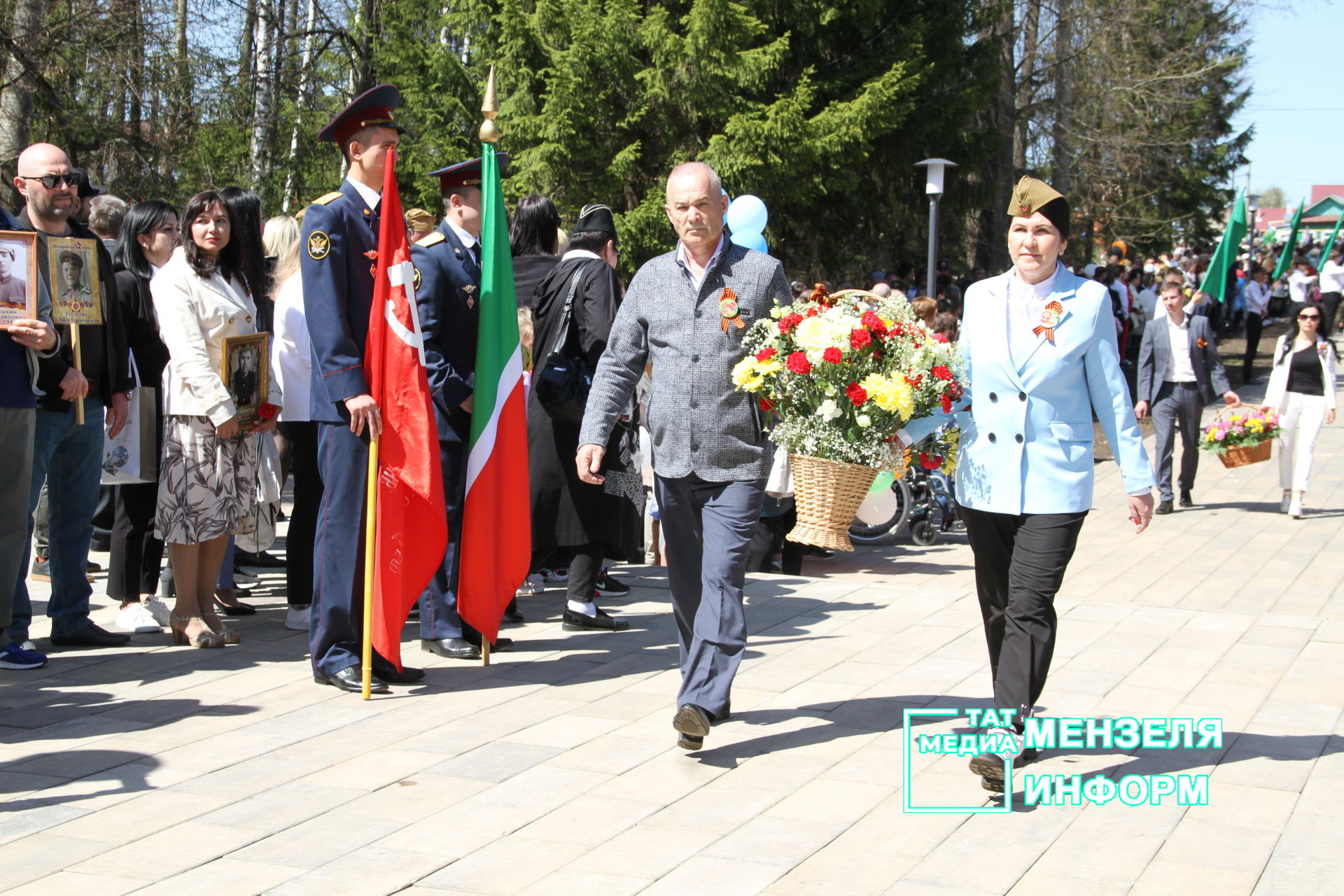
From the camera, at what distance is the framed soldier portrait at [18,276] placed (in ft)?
18.1

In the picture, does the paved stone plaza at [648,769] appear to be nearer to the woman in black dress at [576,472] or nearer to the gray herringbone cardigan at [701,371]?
the woman in black dress at [576,472]

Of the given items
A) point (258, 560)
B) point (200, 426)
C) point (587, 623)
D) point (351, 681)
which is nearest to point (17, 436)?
point (200, 426)

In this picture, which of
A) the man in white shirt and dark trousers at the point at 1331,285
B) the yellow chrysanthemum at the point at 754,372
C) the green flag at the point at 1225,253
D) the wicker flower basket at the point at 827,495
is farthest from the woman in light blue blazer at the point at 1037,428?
the man in white shirt and dark trousers at the point at 1331,285

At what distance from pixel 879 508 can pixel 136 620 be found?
12.0ft

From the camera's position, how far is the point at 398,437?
5.54 meters

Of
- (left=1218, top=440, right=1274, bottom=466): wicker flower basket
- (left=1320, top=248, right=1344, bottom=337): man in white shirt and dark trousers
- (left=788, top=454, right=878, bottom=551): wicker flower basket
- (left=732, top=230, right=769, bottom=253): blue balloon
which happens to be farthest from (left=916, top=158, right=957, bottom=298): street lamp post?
(left=1320, top=248, right=1344, bottom=337): man in white shirt and dark trousers

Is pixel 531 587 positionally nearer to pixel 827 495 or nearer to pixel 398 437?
pixel 398 437

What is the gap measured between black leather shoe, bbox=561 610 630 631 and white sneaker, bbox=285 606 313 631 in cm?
128

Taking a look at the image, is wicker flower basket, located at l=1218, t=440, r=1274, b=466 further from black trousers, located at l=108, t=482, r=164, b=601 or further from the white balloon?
black trousers, located at l=108, t=482, r=164, b=601

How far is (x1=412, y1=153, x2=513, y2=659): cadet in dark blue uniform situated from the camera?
6039mm

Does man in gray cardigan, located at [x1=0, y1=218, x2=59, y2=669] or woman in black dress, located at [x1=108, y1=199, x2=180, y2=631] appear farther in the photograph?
woman in black dress, located at [x1=108, y1=199, x2=180, y2=631]

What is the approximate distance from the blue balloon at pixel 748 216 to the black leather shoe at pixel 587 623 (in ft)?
10.7

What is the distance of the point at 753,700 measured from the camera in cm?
557

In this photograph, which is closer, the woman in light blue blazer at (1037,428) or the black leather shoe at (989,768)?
the black leather shoe at (989,768)
